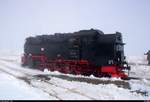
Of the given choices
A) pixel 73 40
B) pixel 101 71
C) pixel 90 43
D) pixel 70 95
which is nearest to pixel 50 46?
pixel 73 40

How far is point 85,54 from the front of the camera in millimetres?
20938

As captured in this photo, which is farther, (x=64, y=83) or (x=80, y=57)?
(x=80, y=57)

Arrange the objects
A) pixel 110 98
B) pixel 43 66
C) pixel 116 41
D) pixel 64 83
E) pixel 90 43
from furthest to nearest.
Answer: pixel 43 66
pixel 90 43
pixel 116 41
pixel 64 83
pixel 110 98

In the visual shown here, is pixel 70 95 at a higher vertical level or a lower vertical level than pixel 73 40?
lower

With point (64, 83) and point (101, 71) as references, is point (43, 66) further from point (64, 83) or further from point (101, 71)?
point (64, 83)

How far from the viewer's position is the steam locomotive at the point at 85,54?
1923 cm

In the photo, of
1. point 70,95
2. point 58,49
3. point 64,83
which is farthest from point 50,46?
point 70,95

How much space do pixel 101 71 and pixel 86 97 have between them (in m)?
8.69

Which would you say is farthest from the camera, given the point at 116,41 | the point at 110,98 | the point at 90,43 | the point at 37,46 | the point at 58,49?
the point at 37,46

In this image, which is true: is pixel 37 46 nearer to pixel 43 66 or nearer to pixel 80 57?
pixel 43 66

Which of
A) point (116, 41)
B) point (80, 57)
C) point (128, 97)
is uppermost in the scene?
point (116, 41)

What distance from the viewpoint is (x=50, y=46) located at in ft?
82.6

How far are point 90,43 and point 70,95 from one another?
9.78 meters

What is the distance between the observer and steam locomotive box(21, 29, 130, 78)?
19.2m
